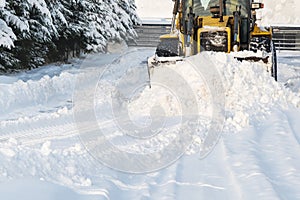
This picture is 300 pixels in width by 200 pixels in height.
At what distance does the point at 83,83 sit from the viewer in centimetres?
1153

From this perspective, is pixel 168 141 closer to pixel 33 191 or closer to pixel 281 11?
→ pixel 33 191

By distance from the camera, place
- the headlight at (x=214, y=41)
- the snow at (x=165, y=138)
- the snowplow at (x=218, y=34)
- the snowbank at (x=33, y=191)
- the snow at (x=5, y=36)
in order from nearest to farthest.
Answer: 1. the snowbank at (x=33, y=191)
2. the snow at (x=165, y=138)
3. the snowplow at (x=218, y=34)
4. the headlight at (x=214, y=41)
5. the snow at (x=5, y=36)

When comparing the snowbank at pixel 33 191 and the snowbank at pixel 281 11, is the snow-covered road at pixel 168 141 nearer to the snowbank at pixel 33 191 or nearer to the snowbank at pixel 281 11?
the snowbank at pixel 33 191

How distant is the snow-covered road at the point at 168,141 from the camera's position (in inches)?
141

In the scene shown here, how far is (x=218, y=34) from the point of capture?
8.28 meters

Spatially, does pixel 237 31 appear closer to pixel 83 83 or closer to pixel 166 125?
pixel 166 125

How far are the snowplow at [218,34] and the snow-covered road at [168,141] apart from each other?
2.60 ft

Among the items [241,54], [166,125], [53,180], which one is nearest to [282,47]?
[241,54]

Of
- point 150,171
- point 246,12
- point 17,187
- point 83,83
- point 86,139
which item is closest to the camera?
point 17,187

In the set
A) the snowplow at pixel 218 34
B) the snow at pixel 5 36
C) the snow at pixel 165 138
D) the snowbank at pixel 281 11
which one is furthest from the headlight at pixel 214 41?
the snowbank at pixel 281 11

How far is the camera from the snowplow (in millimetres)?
8055

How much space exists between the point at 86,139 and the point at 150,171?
132 cm

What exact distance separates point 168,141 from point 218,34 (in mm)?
3856

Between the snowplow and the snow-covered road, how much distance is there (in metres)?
0.79
